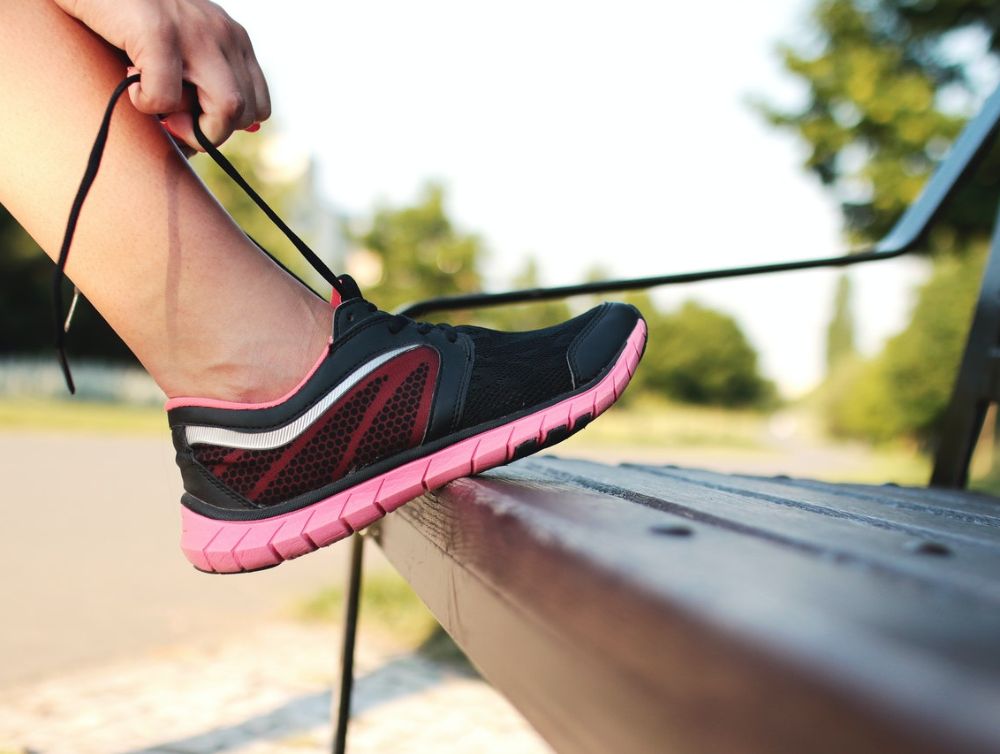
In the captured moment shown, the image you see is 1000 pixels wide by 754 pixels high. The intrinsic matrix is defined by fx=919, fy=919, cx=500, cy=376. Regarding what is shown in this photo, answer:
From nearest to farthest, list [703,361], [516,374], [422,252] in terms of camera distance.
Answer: [516,374], [422,252], [703,361]

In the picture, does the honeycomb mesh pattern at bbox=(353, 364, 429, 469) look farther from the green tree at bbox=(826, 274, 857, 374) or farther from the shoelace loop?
the green tree at bbox=(826, 274, 857, 374)

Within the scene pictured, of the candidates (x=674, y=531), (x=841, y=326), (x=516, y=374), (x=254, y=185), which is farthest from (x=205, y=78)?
(x=841, y=326)

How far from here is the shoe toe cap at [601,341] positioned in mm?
849

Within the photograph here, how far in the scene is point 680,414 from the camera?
31.2 m

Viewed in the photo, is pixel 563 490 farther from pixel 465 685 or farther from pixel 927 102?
pixel 927 102

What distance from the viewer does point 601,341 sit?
87cm

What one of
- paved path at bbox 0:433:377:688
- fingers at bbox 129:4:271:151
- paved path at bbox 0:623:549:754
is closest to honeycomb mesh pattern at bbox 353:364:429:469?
fingers at bbox 129:4:271:151

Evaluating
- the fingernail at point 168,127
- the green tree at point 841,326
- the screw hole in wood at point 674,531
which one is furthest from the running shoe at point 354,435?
the green tree at point 841,326

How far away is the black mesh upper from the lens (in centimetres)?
82

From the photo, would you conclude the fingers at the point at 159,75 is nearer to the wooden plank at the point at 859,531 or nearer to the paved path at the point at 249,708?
the wooden plank at the point at 859,531

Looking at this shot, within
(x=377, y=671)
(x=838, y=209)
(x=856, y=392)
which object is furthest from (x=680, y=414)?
(x=377, y=671)

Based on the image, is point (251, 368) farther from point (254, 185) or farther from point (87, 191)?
point (254, 185)

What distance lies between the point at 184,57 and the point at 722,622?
2.24 feet

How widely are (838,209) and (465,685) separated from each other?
6.98m
